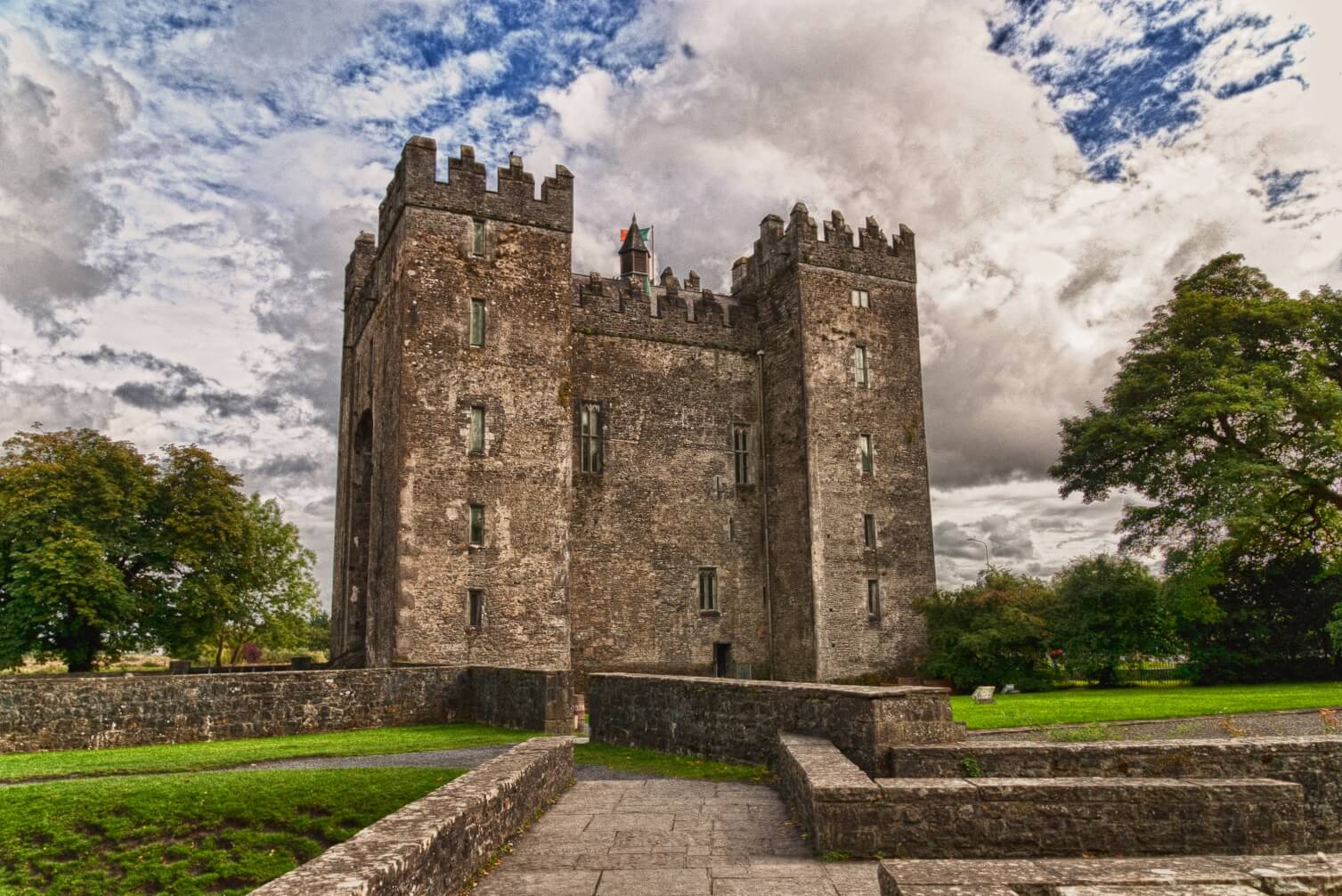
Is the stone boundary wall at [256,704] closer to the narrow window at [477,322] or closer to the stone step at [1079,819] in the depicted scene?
the narrow window at [477,322]

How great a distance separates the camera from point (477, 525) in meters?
26.0

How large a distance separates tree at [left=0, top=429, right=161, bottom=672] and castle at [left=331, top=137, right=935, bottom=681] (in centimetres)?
698

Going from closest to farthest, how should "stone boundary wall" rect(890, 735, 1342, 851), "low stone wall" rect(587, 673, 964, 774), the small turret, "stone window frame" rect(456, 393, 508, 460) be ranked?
"stone boundary wall" rect(890, 735, 1342, 851) → "low stone wall" rect(587, 673, 964, 774) → "stone window frame" rect(456, 393, 508, 460) → the small turret

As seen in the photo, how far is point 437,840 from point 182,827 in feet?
21.8

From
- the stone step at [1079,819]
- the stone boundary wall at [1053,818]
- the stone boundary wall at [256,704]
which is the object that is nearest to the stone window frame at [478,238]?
the stone boundary wall at [256,704]

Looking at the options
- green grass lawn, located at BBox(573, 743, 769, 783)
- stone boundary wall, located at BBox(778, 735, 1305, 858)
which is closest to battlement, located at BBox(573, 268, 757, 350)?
green grass lawn, located at BBox(573, 743, 769, 783)

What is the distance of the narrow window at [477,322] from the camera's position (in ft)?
88.2

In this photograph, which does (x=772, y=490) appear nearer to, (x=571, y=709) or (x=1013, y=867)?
(x=571, y=709)

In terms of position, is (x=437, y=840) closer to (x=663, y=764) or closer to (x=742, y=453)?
Answer: (x=663, y=764)

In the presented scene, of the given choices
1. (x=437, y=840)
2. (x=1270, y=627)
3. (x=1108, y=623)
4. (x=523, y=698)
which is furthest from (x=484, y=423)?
(x=1270, y=627)

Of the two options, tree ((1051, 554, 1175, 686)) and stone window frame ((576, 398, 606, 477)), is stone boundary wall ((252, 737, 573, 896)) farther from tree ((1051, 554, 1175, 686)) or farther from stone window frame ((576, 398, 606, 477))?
tree ((1051, 554, 1175, 686))

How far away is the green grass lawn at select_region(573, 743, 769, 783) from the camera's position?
11562mm

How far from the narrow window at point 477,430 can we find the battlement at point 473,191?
562cm

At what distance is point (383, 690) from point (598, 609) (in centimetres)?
1017
